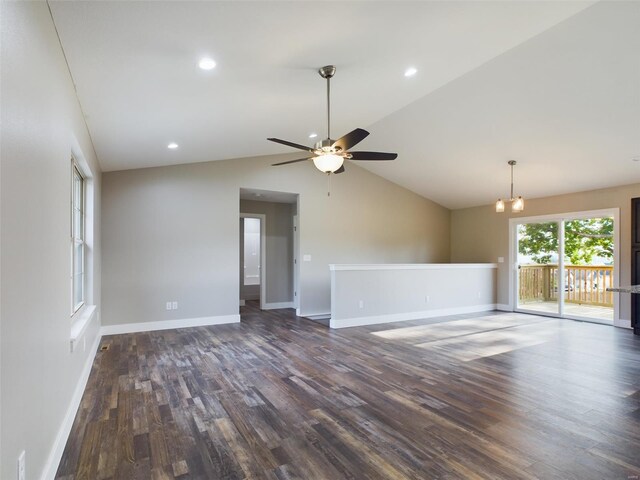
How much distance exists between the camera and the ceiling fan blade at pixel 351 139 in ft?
10.1

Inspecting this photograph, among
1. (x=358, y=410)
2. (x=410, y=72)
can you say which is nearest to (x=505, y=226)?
(x=410, y=72)

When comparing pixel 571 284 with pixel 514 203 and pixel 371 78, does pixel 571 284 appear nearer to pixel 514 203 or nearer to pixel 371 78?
pixel 514 203

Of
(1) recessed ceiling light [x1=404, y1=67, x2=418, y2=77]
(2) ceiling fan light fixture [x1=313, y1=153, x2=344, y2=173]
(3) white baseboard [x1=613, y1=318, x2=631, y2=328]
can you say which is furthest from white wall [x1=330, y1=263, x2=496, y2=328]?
(1) recessed ceiling light [x1=404, y1=67, x2=418, y2=77]

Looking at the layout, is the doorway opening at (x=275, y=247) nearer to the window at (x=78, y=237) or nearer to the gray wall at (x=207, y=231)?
the gray wall at (x=207, y=231)

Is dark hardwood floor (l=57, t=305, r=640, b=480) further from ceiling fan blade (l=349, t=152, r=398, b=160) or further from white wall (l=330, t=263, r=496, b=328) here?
ceiling fan blade (l=349, t=152, r=398, b=160)

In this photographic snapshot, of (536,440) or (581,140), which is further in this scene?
(581,140)

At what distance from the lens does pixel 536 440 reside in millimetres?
2412

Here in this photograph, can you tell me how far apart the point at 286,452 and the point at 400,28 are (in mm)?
3145

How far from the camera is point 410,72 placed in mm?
3605

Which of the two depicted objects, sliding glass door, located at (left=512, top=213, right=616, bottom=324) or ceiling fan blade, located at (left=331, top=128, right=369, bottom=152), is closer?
ceiling fan blade, located at (left=331, top=128, right=369, bottom=152)

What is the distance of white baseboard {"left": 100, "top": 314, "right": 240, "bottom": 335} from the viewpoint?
5.47 m

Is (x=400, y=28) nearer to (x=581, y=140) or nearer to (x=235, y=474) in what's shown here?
(x=235, y=474)

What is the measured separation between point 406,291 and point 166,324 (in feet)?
14.1

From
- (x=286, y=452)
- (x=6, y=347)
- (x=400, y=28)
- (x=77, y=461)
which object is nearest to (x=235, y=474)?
(x=286, y=452)
